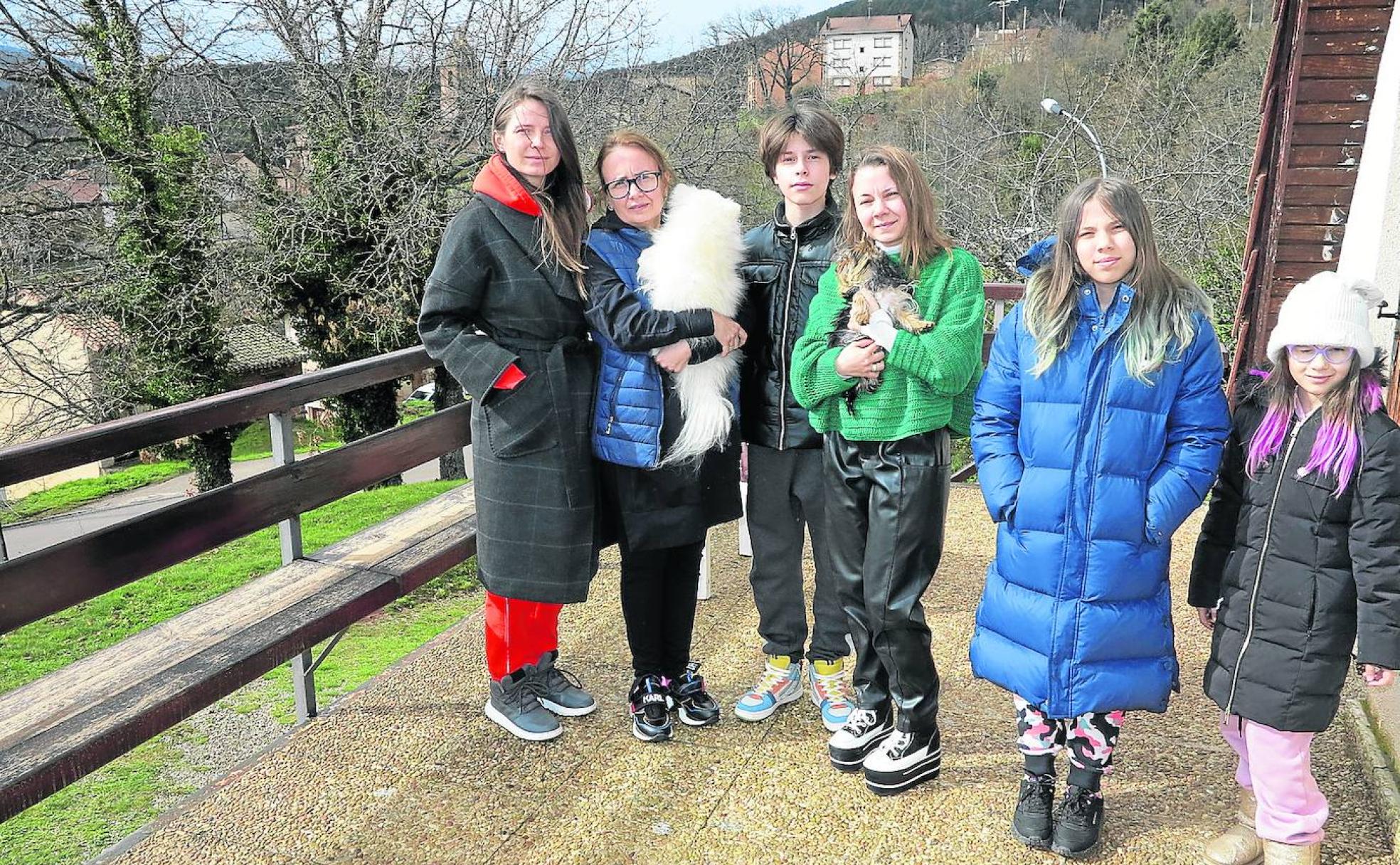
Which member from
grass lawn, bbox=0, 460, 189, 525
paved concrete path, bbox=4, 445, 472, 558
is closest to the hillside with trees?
paved concrete path, bbox=4, 445, 472, 558

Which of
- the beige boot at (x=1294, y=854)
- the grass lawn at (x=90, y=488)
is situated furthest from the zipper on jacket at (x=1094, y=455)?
the grass lawn at (x=90, y=488)

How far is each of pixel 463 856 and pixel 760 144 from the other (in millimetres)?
2025

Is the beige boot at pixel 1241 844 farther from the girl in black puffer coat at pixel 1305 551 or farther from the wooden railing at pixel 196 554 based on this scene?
the wooden railing at pixel 196 554

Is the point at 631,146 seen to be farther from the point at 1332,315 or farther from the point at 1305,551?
the point at 1305,551

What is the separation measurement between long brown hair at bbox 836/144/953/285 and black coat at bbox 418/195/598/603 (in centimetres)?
76

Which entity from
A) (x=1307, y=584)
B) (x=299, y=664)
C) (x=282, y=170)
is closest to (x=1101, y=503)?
(x=1307, y=584)

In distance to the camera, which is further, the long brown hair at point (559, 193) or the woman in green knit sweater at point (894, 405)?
the long brown hair at point (559, 193)

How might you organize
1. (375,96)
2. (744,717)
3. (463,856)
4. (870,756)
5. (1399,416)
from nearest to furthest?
(463,856) < (870,756) < (744,717) < (1399,416) < (375,96)

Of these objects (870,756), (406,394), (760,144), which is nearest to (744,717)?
(870,756)

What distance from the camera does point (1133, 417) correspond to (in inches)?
94.0

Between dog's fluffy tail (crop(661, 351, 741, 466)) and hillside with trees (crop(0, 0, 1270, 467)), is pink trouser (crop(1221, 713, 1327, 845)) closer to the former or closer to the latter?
dog's fluffy tail (crop(661, 351, 741, 466))

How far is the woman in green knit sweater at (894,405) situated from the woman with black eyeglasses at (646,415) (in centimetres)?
34

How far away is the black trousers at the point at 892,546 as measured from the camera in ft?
8.87

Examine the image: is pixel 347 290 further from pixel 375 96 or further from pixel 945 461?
pixel 945 461
